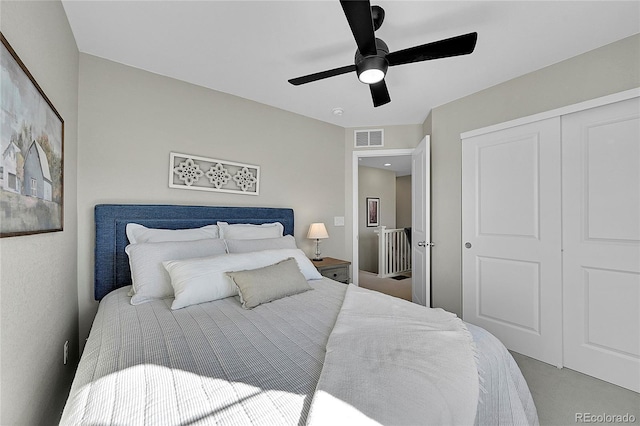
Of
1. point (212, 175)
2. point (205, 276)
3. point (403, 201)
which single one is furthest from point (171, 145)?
point (403, 201)

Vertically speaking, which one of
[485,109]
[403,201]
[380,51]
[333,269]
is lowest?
[333,269]

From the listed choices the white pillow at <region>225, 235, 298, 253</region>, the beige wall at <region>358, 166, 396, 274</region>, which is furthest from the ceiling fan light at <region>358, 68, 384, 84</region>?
the beige wall at <region>358, 166, 396, 274</region>

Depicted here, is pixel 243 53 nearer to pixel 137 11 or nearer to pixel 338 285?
pixel 137 11

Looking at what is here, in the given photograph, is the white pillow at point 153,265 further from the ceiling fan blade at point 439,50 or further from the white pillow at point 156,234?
the ceiling fan blade at point 439,50

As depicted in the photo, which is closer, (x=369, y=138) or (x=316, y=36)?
(x=316, y=36)

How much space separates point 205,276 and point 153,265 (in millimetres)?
391

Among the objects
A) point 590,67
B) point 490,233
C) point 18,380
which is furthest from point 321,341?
point 590,67

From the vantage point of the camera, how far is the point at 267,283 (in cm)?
176

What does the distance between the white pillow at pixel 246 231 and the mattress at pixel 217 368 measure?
87cm

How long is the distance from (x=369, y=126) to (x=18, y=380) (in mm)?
3656

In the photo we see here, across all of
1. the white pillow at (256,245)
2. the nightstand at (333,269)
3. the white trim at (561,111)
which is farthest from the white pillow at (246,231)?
the white trim at (561,111)

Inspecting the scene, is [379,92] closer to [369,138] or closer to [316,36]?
[316,36]

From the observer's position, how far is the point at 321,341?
3.98ft

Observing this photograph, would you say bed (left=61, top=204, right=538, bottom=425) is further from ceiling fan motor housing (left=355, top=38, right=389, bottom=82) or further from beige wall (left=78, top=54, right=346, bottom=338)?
ceiling fan motor housing (left=355, top=38, right=389, bottom=82)
